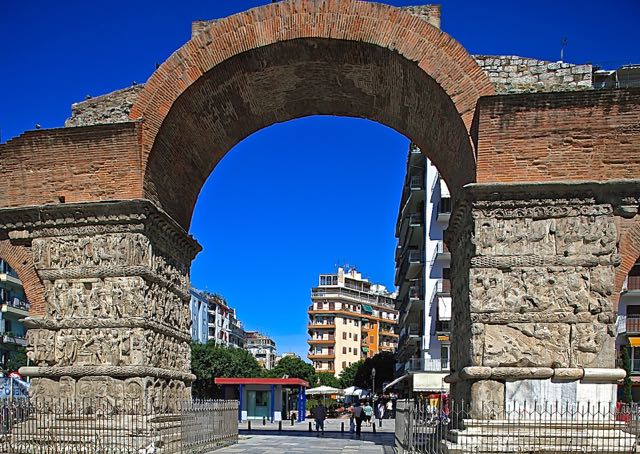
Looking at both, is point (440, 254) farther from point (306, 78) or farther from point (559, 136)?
point (559, 136)

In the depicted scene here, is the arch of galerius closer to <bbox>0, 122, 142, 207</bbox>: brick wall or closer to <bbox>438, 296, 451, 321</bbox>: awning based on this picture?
<bbox>0, 122, 142, 207</bbox>: brick wall

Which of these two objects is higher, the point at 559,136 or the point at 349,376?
the point at 559,136

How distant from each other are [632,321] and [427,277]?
9.08 meters

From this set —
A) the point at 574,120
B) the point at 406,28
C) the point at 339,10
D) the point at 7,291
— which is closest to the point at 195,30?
the point at 339,10

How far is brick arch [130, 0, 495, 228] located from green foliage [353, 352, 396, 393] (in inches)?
1865

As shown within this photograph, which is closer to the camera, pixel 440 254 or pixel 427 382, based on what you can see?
pixel 427 382

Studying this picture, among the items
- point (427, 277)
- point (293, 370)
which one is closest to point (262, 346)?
point (293, 370)

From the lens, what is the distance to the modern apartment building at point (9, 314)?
124 feet

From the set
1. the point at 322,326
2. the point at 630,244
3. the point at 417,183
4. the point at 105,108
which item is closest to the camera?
the point at 630,244

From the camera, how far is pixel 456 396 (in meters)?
11.5

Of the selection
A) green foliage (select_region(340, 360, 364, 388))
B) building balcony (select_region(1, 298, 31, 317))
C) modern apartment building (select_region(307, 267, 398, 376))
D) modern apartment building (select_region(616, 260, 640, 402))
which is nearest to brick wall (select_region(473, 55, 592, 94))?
modern apartment building (select_region(616, 260, 640, 402))

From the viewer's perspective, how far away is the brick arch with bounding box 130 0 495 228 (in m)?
11.3

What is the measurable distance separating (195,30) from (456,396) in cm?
790

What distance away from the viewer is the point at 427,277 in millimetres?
32375
